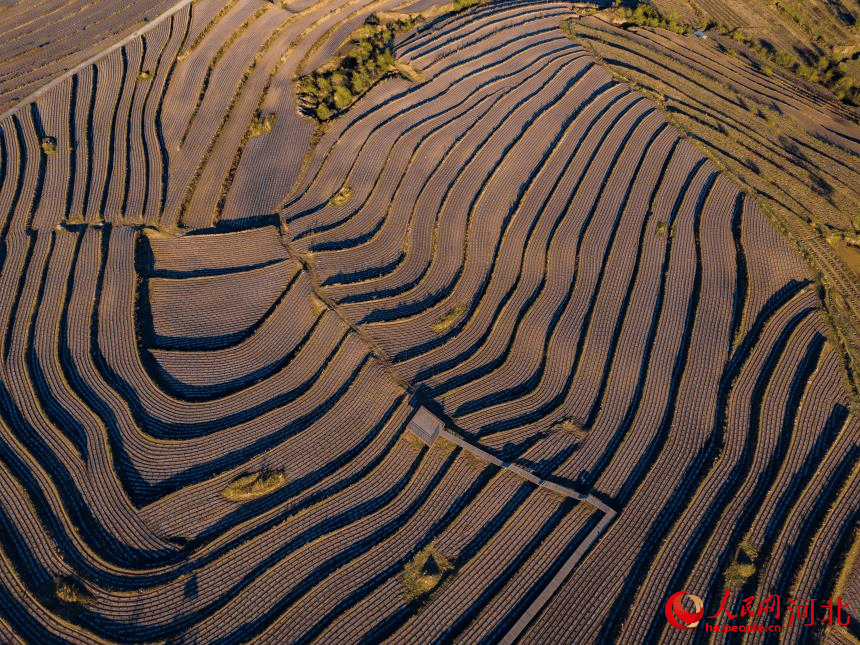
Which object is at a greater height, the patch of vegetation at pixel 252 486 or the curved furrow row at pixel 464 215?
the curved furrow row at pixel 464 215

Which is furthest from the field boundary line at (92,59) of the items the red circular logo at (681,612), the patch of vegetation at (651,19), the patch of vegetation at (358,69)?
the red circular logo at (681,612)

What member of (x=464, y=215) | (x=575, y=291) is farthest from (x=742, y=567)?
(x=464, y=215)

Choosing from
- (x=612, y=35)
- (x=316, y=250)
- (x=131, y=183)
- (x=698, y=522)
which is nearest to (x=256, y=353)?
(x=316, y=250)

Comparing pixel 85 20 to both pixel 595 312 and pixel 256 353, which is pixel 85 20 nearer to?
pixel 256 353

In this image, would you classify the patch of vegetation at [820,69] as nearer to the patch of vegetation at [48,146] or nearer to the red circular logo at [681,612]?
the red circular logo at [681,612]

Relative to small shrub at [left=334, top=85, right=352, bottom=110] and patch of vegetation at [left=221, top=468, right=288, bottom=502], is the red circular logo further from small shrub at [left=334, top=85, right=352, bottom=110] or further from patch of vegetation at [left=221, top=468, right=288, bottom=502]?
small shrub at [left=334, top=85, right=352, bottom=110]

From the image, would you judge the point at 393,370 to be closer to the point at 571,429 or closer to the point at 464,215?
the point at 571,429

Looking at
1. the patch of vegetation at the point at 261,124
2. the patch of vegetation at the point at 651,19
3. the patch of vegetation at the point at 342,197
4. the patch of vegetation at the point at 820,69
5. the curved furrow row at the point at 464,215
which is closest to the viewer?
the curved furrow row at the point at 464,215
